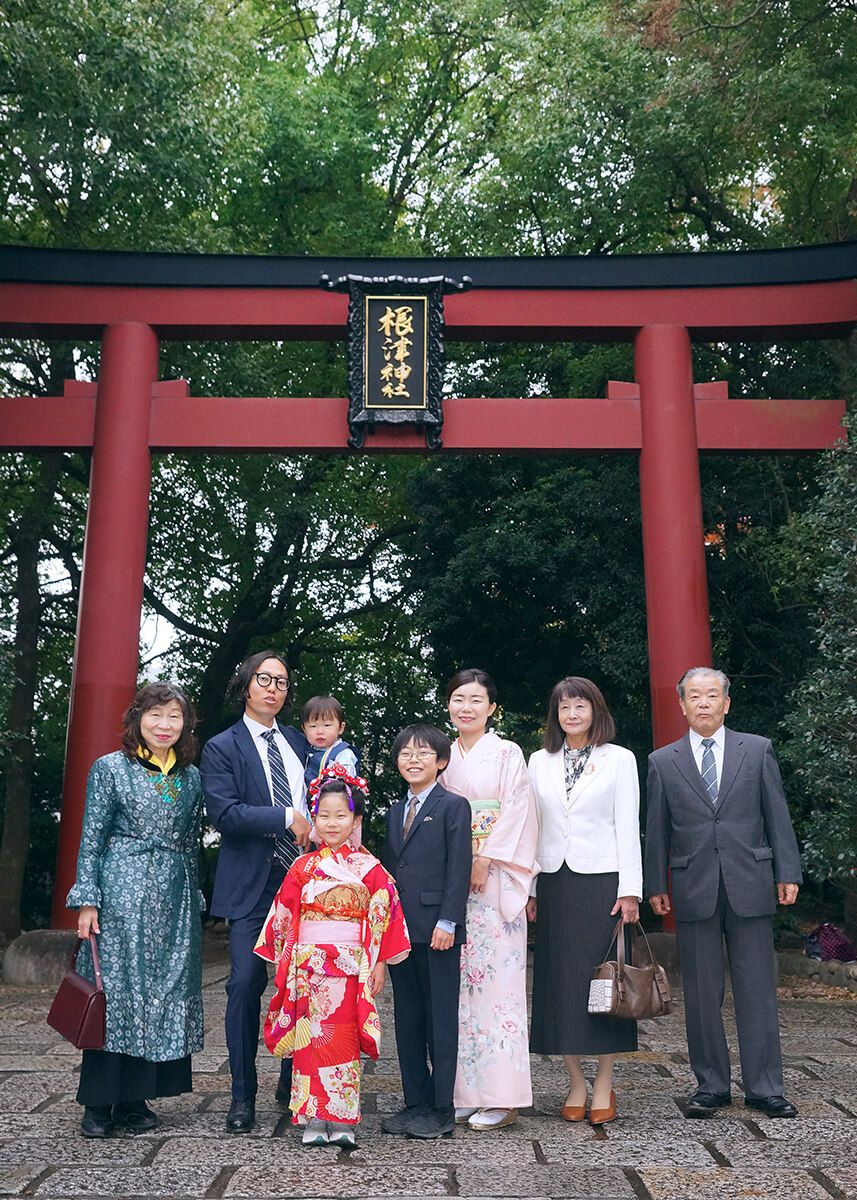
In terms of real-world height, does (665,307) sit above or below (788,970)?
above

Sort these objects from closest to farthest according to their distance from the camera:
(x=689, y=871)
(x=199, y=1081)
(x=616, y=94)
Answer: (x=689, y=871) → (x=199, y=1081) → (x=616, y=94)

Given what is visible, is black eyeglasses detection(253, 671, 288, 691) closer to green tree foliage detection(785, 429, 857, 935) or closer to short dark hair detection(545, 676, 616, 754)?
short dark hair detection(545, 676, 616, 754)

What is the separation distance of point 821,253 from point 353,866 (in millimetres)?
6513

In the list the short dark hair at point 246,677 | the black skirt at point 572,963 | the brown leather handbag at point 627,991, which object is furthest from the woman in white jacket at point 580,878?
the short dark hair at point 246,677

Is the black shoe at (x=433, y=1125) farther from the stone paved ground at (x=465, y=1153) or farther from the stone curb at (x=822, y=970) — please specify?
the stone curb at (x=822, y=970)

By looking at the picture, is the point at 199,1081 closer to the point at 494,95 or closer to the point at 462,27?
the point at 494,95

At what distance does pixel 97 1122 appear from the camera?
3723mm

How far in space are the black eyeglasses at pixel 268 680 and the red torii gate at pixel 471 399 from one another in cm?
427

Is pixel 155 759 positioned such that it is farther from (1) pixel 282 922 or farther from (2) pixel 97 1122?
(2) pixel 97 1122

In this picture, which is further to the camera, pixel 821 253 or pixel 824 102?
pixel 824 102

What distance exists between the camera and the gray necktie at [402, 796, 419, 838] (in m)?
4.01

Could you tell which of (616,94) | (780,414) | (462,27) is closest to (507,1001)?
(780,414)

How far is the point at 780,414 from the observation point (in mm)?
8391

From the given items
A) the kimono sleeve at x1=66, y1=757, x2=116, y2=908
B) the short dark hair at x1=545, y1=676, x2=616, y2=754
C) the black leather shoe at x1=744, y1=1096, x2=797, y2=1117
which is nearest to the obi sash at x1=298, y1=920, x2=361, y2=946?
the kimono sleeve at x1=66, y1=757, x2=116, y2=908
